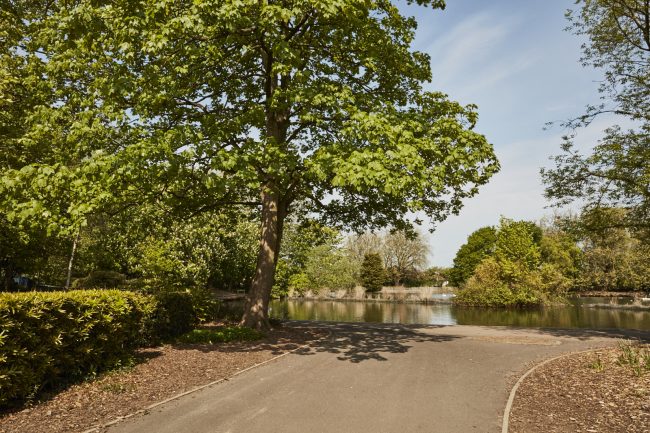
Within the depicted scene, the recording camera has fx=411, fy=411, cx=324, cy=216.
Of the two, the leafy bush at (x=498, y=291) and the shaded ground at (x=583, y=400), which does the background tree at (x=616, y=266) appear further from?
the shaded ground at (x=583, y=400)

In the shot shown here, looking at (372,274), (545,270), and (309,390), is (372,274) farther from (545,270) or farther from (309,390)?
(309,390)

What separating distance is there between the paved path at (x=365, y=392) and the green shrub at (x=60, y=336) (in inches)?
87.8

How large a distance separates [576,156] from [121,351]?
1931cm

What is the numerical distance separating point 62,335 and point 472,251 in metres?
73.1

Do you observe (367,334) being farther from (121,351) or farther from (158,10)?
(158,10)

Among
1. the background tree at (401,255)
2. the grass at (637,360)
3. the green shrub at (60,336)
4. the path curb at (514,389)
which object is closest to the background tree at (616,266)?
the grass at (637,360)

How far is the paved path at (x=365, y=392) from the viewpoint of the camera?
22.1 ft

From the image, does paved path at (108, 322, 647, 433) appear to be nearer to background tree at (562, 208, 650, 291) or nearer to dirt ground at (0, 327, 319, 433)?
dirt ground at (0, 327, 319, 433)

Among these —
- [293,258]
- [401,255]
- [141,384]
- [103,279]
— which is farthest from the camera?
[401,255]

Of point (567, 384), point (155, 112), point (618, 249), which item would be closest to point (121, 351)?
point (155, 112)

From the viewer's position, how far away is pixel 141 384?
8.68 meters

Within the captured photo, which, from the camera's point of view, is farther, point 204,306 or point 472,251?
point 472,251

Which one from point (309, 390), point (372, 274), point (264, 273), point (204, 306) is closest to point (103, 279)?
point (204, 306)

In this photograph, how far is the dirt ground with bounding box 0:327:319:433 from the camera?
666 cm
